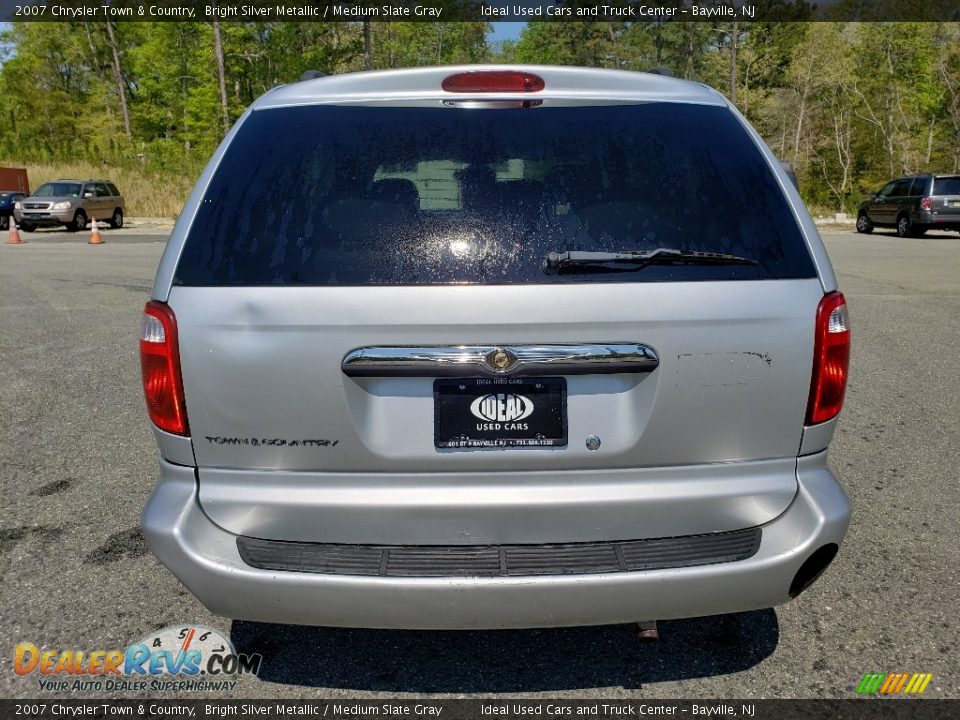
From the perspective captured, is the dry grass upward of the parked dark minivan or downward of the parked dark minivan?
downward

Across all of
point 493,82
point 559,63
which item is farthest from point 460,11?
point 493,82

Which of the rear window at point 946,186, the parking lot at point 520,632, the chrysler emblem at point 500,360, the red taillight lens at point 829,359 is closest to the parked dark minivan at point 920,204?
the rear window at point 946,186

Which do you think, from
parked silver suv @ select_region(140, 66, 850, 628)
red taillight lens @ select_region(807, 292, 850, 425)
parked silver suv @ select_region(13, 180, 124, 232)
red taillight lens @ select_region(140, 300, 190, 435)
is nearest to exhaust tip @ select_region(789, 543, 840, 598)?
parked silver suv @ select_region(140, 66, 850, 628)

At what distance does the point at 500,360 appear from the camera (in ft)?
6.66

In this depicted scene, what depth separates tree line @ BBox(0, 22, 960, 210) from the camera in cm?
5141

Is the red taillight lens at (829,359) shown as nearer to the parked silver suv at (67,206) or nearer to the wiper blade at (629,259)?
the wiper blade at (629,259)

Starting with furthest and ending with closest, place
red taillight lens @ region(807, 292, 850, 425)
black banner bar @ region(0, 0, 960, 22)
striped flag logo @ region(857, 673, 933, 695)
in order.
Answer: black banner bar @ region(0, 0, 960, 22), striped flag logo @ region(857, 673, 933, 695), red taillight lens @ region(807, 292, 850, 425)

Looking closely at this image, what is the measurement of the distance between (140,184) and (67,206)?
30.2 ft

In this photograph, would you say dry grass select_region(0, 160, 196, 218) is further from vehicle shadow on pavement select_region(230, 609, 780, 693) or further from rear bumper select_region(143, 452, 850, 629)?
rear bumper select_region(143, 452, 850, 629)

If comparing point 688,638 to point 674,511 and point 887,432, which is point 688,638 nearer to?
point 674,511

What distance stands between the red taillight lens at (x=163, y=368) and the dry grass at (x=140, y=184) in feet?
108

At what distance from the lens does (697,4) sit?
6875 centimetres

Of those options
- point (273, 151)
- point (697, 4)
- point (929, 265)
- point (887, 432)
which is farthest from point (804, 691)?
point (697, 4)

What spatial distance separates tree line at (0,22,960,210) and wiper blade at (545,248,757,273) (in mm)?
43933
